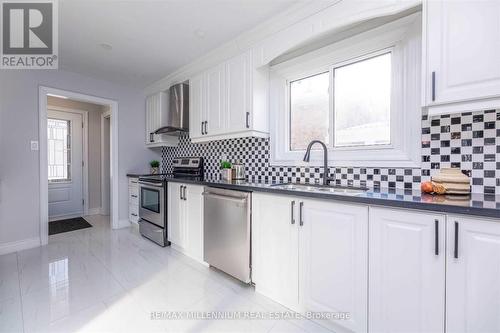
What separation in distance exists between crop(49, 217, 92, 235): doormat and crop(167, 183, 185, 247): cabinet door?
1.99 m

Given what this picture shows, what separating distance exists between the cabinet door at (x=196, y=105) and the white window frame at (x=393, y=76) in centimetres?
116

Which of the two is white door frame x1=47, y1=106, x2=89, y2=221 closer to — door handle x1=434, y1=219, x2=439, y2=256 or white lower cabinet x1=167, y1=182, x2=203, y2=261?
white lower cabinet x1=167, y1=182, x2=203, y2=261

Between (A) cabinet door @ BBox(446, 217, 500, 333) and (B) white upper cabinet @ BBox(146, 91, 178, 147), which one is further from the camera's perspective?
(B) white upper cabinet @ BBox(146, 91, 178, 147)

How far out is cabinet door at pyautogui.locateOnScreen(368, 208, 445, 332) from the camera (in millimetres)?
1056

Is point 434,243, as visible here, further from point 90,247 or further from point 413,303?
point 90,247

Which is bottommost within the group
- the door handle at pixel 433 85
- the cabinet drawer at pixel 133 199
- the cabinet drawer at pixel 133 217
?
the cabinet drawer at pixel 133 217

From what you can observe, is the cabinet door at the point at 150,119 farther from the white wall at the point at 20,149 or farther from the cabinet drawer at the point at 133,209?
the cabinet drawer at the point at 133,209

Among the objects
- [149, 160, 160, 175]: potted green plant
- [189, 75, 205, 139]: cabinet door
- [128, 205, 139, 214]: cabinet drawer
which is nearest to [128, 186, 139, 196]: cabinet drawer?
[128, 205, 139, 214]: cabinet drawer

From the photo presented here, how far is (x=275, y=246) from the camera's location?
5.58 feet

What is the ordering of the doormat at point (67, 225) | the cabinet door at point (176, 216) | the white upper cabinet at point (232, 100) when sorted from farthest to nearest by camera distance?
the doormat at point (67, 225) → the cabinet door at point (176, 216) → the white upper cabinet at point (232, 100)

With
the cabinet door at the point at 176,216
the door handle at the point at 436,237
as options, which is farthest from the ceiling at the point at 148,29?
the door handle at the point at 436,237

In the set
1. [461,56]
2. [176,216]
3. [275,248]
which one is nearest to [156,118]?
[176,216]

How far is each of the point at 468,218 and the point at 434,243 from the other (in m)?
0.18

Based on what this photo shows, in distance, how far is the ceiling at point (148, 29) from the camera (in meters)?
1.82
